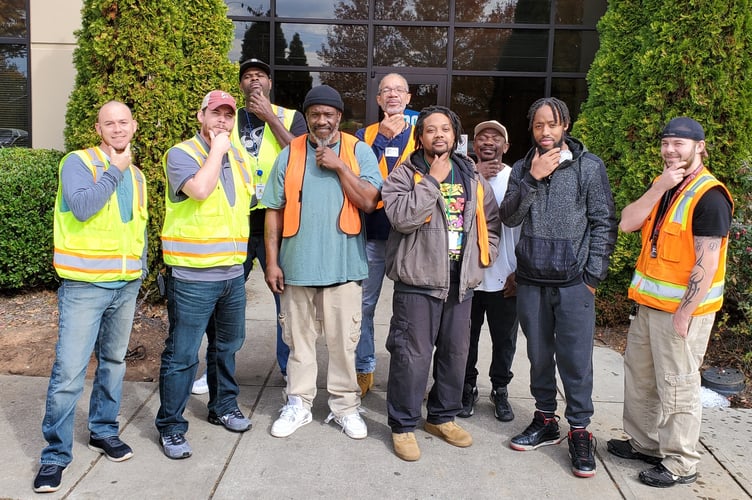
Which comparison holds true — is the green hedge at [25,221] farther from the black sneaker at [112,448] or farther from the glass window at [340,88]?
the glass window at [340,88]

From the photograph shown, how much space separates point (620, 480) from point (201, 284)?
8.16ft

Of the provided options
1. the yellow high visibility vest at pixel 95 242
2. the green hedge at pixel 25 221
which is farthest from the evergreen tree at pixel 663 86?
the green hedge at pixel 25 221

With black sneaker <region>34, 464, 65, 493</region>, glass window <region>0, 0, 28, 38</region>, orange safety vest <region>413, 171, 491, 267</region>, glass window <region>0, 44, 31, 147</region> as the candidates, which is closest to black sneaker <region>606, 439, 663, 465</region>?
orange safety vest <region>413, 171, 491, 267</region>

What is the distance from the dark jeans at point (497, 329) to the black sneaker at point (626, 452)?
2.49 feet

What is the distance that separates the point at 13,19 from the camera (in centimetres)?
814

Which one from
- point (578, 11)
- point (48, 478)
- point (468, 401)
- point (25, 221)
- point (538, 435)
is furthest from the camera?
point (578, 11)

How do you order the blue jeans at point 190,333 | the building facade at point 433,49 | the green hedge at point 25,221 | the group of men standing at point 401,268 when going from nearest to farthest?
1. the group of men standing at point 401,268
2. the blue jeans at point 190,333
3. the green hedge at point 25,221
4. the building facade at point 433,49

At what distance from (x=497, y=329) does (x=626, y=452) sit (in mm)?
1023

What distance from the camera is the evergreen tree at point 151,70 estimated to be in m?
5.66

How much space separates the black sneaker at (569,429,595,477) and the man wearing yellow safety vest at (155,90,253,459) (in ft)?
6.75

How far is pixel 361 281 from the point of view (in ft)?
12.9

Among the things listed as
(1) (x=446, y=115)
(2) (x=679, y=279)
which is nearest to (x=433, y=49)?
(1) (x=446, y=115)

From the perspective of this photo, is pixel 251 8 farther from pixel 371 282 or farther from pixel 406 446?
pixel 406 446

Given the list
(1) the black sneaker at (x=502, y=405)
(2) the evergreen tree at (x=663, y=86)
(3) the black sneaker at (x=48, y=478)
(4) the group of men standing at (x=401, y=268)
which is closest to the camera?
(3) the black sneaker at (x=48, y=478)
